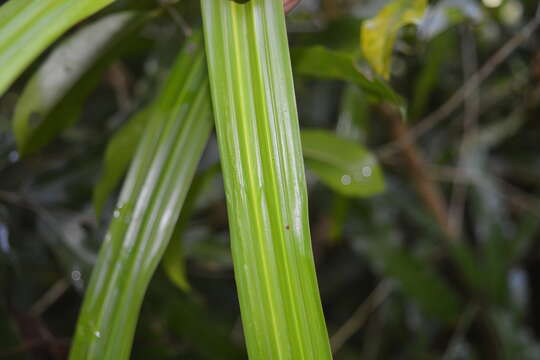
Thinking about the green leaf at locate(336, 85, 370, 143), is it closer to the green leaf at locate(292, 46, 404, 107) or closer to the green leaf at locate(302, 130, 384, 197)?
the green leaf at locate(302, 130, 384, 197)

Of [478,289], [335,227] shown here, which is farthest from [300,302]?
[478,289]

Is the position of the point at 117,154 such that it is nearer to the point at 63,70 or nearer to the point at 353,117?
the point at 63,70

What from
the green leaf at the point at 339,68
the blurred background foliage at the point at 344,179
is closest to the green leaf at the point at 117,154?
the blurred background foliage at the point at 344,179

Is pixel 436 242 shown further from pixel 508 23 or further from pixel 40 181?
pixel 40 181

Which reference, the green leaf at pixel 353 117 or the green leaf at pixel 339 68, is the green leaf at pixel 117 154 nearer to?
the green leaf at pixel 339 68

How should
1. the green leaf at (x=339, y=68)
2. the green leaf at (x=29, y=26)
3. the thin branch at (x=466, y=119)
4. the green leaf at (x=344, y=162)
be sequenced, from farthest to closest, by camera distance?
1. the thin branch at (x=466, y=119)
2. the green leaf at (x=344, y=162)
3. the green leaf at (x=339, y=68)
4. the green leaf at (x=29, y=26)

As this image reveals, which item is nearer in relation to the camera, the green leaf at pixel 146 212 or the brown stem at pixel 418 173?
the green leaf at pixel 146 212

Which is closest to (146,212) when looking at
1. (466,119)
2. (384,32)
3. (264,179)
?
Result: (264,179)

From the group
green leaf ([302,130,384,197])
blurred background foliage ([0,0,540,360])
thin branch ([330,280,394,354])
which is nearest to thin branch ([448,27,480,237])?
blurred background foliage ([0,0,540,360])
